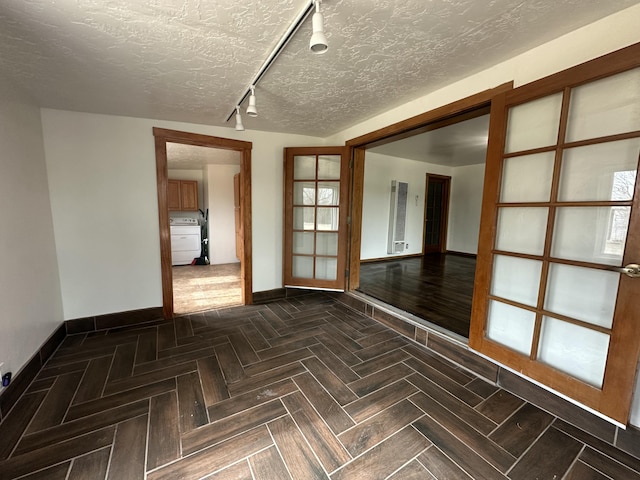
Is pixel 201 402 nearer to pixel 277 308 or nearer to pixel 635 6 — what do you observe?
pixel 277 308

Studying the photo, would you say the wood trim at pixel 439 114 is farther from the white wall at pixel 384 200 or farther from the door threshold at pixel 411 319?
the white wall at pixel 384 200

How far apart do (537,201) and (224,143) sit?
3078 mm

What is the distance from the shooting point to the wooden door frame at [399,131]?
1.84 meters

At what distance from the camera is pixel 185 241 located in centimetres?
566

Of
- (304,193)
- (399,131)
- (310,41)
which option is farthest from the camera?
(304,193)

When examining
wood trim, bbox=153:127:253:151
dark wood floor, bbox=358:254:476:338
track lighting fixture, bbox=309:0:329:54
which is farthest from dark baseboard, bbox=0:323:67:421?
dark wood floor, bbox=358:254:476:338

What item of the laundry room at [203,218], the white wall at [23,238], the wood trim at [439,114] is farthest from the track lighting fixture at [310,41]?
the laundry room at [203,218]

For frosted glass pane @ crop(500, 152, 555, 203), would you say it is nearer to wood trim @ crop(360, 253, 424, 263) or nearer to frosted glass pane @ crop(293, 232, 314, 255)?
frosted glass pane @ crop(293, 232, 314, 255)

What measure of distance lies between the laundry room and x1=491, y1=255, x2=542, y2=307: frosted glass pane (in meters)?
3.78

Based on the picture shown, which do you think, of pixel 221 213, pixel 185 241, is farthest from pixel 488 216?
pixel 185 241

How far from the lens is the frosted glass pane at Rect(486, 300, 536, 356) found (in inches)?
65.0

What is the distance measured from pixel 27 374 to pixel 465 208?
766 centimetres

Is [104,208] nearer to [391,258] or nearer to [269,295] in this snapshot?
[269,295]

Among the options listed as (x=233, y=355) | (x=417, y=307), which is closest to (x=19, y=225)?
(x=233, y=355)
